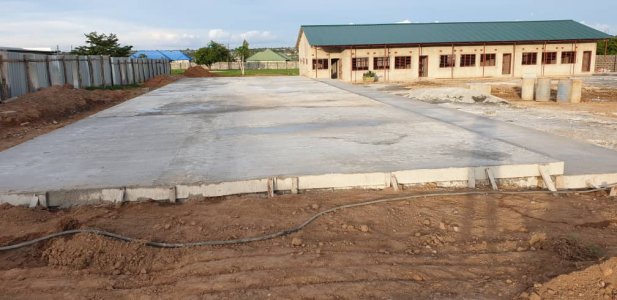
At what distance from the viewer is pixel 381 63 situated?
43.7m

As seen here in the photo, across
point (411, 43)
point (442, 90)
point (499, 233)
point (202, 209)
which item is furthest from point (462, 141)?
point (411, 43)

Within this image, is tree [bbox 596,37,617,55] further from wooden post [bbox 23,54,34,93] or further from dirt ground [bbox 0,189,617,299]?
dirt ground [bbox 0,189,617,299]

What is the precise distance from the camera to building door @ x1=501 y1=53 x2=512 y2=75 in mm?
45156

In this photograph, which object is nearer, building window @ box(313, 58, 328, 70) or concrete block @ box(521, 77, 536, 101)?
concrete block @ box(521, 77, 536, 101)

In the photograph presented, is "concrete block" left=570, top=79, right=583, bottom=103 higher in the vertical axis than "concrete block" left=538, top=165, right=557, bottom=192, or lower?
higher

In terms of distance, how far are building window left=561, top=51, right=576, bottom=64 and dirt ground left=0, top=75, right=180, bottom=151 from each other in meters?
40.4

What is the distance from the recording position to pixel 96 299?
13.0 feet

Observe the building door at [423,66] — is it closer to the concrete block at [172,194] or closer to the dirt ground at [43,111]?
the dirt ground at [43,111]

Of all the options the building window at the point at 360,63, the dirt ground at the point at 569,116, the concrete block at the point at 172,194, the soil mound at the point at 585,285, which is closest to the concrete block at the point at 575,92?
the dirt ground at the point at 569,116

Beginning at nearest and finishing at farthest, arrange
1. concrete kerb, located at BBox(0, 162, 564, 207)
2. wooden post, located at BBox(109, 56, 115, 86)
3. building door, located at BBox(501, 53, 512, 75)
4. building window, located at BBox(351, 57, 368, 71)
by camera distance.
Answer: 1. concrete kerb, located at BBox(0, 162, 564, 207)
2. wooden post, located at BBox(109, 56, 115, 86)
3. building window, located at BBox(351, 57, 368, 71)
4. building door, located at BBox(501, 53, 512, 75)

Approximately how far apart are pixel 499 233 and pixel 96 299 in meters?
4.03

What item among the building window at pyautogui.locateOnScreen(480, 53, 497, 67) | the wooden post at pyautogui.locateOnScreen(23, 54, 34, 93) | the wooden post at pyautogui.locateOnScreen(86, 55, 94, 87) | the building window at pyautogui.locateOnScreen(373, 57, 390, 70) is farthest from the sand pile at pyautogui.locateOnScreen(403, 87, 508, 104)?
the building window at pyautogui.locateOnScreen(480, 53, 497, 67)

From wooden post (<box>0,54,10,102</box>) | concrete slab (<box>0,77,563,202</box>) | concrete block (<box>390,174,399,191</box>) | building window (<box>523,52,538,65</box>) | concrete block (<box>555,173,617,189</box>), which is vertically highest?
building window (<box>523,52,538,65</box>)

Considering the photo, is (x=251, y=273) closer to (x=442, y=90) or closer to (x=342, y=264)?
(x=342, y=264)
